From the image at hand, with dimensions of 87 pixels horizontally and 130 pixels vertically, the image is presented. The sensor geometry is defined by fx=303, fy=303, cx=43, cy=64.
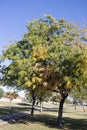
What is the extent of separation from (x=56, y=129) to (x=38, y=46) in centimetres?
896

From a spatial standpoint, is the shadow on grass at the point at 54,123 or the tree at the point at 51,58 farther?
the shadow on grass at the point at 54,123

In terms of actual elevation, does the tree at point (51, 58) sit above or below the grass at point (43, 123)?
above

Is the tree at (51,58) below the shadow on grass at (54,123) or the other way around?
the other way around

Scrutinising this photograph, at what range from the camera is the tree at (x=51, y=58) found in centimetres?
2967

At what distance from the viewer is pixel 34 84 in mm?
31562

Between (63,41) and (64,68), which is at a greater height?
(63,41)

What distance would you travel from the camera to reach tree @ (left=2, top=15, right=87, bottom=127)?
29.7 metres

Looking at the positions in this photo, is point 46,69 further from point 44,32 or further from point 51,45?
point 44,32

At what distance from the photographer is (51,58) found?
101 feet

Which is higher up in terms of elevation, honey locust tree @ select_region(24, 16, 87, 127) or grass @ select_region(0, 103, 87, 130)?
honey locust tree @ select_region(24, 16, 87, 127)

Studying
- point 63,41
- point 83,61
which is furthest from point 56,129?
point 63,41

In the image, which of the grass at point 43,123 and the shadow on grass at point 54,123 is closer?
the grass at point 43,123

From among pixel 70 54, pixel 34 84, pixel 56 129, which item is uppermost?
pixel 70 54

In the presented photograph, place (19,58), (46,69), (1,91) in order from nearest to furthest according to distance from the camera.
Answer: (46,69)
(19,58)
(1,91)
